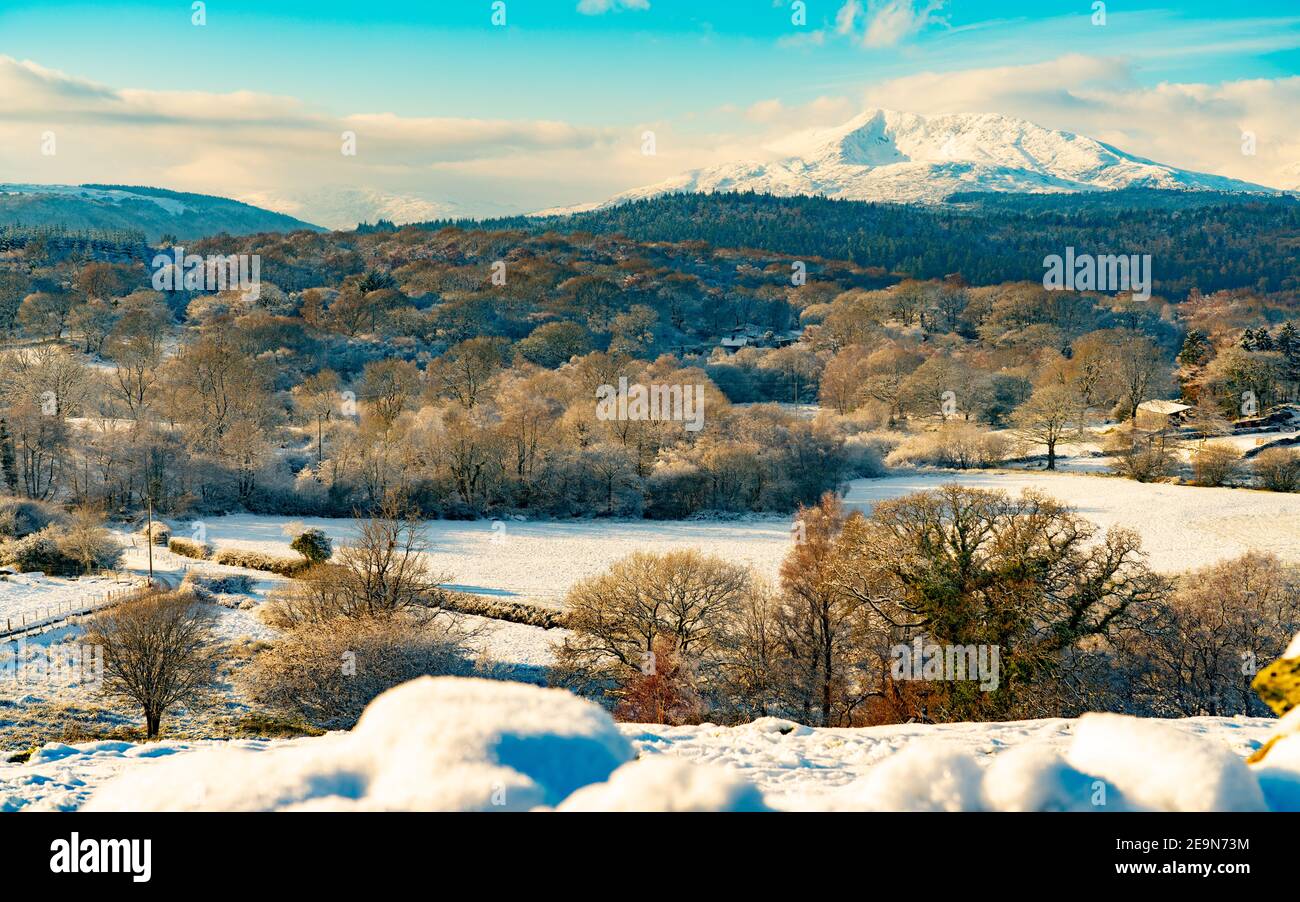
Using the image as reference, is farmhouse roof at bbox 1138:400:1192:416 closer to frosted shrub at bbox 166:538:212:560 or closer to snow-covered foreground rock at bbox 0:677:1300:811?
frosted shrub at bbox 166:538:212:560

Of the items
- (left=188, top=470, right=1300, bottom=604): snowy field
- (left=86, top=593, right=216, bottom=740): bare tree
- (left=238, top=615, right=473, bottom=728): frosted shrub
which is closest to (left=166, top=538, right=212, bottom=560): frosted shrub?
(left=188, top=470, right=1300, bottom=604): snowy field

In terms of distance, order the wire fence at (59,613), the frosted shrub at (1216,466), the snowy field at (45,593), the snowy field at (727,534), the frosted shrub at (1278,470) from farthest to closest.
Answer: the frosted shrub at (1216,466) < the frosted shrub at (1278,470) < the snowy field at (727,534) < the snowy field at (45,593) < the wire fence at (59,613)

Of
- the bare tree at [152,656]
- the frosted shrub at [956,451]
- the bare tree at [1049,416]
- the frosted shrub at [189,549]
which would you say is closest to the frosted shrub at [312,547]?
the frosted shrub at [189,549]

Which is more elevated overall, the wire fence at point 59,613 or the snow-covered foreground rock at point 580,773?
the snow-covered foreground rock at point 580,773

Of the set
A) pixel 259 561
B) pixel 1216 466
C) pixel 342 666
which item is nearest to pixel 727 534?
pixel 259 561

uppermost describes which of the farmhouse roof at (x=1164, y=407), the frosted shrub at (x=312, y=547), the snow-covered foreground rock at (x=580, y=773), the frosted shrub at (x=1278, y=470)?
the farmhouse roof at (x=1164, y=407)

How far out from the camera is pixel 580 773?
4.97 metres

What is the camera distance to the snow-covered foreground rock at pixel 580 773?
4461 mm

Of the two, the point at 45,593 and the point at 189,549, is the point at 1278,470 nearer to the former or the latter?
the point at 189,549

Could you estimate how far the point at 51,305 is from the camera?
10538 centimetres

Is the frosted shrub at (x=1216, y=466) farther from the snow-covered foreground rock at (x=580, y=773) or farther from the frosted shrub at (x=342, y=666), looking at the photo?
the snow-covered foreground rock at (x=580, y=773)

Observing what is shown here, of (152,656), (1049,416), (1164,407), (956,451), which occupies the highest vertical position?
(1164,407)

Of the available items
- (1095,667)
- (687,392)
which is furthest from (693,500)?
(1095,667)
